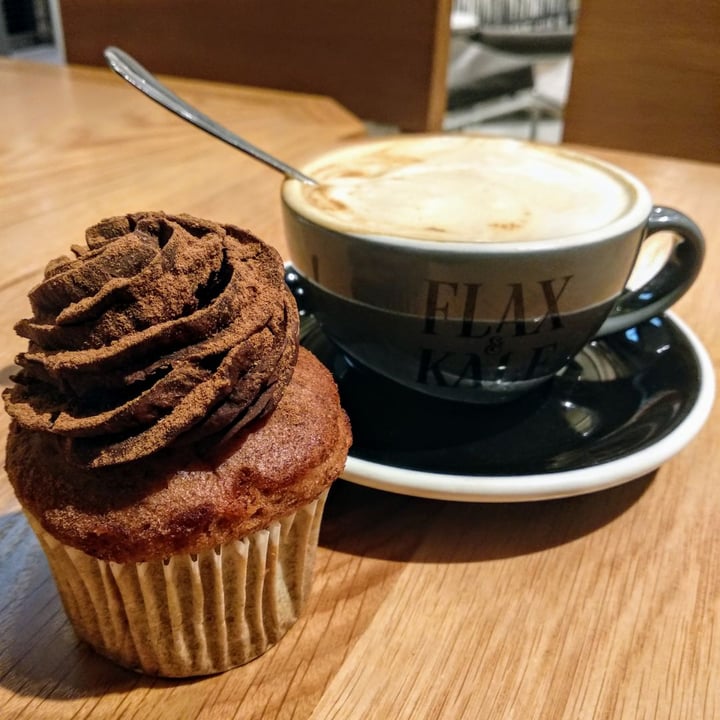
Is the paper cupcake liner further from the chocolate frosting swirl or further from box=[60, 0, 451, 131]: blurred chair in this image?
box=[60, 0, 451, 131]: blurred chair

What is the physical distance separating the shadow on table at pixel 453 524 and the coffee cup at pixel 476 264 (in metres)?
0.11

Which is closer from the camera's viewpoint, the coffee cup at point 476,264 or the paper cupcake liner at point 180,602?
the paper cupcake liner at point 180,602

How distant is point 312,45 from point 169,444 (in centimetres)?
166

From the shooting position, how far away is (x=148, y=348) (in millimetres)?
407

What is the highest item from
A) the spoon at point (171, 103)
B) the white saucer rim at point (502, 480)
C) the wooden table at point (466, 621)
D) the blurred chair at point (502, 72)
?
the spoon at point (171, 103)

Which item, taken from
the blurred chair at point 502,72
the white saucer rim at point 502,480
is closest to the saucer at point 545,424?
the white saucer rim at point 502,480

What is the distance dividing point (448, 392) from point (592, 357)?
0.60 feet

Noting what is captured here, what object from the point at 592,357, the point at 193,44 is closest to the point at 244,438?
the point at 592,357

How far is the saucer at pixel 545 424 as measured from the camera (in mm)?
528

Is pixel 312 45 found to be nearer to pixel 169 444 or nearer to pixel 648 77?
pixel 648 77

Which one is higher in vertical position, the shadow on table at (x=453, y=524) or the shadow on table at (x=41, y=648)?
the shadow on table at (x=41, y=648)

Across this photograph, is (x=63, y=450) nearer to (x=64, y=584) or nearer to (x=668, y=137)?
(x=64, y=584)

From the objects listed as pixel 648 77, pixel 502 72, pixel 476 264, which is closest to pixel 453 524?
pixel 476 264

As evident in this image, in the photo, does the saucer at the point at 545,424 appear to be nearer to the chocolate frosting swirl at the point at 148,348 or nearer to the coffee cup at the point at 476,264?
the coffee cup at the point at 476,264
